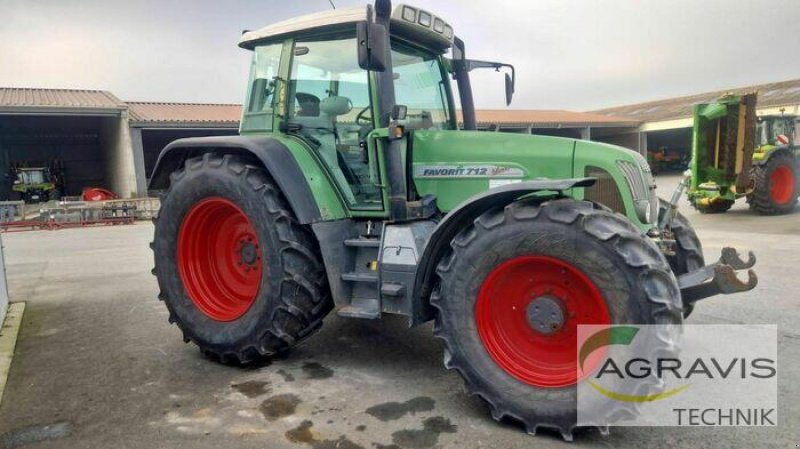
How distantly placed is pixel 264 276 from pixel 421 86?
1867 mm

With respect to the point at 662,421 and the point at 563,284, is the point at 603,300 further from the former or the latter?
the point at 662,421

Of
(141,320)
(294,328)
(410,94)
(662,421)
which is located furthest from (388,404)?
(141,320)

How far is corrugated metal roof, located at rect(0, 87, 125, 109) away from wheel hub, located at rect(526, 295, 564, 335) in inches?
818

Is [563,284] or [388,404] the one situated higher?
[563,284]

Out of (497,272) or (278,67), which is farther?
(278,67)

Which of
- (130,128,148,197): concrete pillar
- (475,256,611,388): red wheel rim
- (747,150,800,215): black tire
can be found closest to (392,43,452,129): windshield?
(475,256,611,388): red wheel rim

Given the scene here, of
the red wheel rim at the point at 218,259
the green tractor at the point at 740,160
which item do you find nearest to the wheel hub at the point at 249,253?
the red wheel rim at the point at 218,259

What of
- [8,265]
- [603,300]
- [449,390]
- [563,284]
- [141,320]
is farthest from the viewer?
[8,265]

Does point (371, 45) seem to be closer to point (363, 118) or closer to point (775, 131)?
point (363, 118)

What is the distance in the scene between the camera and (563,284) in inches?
111

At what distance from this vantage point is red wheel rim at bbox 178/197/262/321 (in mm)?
4086

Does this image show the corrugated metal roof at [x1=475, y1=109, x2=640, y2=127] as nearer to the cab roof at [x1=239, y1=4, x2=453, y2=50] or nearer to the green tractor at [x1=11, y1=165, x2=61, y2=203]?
the green tractor at [x1=11, y1=165, x2=61, y2=203]

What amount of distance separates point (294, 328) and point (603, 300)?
1982mm

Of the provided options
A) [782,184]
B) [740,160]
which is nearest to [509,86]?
[740,160]
